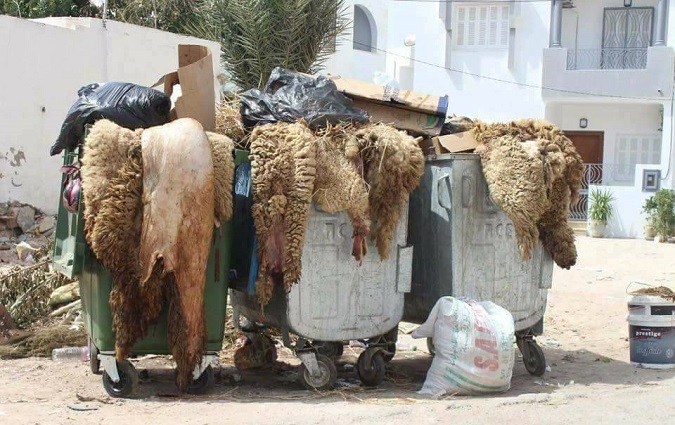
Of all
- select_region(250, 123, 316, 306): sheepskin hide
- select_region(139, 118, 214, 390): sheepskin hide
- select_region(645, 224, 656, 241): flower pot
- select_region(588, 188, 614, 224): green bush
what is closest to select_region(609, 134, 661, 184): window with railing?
select_region(588, 188, 614, 224): green bush

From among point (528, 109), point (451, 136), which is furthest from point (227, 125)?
point (528, 109)

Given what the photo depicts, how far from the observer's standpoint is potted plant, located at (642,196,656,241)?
1948 centimetres

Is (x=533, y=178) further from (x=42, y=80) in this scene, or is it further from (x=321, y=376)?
(x=42, y=80)

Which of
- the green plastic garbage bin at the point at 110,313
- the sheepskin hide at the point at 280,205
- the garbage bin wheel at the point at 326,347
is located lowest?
the garbage bin wheel at the point at 326,347

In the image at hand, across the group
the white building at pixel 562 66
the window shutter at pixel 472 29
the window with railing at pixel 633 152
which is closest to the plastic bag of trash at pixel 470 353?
the white building at pixel 562 66

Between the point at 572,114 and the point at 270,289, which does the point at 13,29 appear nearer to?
the point at 270,289

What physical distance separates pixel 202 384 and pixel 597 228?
1589cm

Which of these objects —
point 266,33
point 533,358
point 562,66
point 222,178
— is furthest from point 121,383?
point 562,66

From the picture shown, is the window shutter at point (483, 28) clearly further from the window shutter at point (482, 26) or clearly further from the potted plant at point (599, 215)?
the potted plant at point (599, 215)

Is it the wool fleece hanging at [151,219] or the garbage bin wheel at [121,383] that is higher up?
the wool fleece hanging at [151,219]

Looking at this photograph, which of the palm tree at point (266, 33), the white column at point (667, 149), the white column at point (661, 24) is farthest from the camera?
the white column at point (661, 24)

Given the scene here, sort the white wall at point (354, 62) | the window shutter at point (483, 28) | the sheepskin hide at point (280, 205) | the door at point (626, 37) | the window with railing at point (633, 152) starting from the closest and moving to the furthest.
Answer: the sheepskin hide at point (280, 205) < the window with railing at point (633, 152) < the door at point (626, 37) < the window shutter at point (483, 28) < the white wall at point (354, 62)

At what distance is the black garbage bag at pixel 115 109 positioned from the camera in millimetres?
5707

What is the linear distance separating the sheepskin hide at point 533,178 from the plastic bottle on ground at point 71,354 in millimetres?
3174
